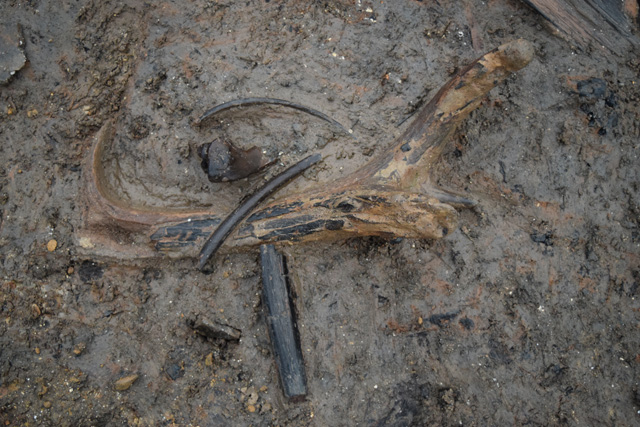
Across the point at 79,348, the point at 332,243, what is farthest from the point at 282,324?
the point at 79,348

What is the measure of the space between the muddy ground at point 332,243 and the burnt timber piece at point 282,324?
20cm

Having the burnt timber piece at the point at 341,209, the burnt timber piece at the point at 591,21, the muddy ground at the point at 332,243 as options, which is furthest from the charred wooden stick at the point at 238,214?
the burnt timber piece at the point at 591,21

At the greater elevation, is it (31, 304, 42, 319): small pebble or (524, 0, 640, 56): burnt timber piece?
(524, 0, 640, 56): burnt timber piece

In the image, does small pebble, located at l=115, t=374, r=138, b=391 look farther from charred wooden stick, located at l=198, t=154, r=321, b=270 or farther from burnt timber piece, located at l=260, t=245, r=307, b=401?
burnt timber piece, located at l=260, t=245, r=307, b=401

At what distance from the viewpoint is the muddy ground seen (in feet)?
12.5

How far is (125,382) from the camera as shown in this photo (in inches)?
152

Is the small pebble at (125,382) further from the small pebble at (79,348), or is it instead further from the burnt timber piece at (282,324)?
the burnt timber piece at (282,324)

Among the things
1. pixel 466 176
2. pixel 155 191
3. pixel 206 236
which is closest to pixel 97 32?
pixel 155 191

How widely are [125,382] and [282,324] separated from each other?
131 centimetres

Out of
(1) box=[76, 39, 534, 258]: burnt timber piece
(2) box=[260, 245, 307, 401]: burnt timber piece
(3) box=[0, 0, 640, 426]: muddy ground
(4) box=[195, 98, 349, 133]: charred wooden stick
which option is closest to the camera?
(1) box=[76, 39, 534, 258]: burnt timber piece

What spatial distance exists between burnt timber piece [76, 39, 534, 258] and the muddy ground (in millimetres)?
229

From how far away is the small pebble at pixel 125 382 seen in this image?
3854 mm

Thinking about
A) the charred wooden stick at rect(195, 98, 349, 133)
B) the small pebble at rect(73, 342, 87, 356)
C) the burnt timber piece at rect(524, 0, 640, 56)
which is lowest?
the small pebble at rect(73, 342, 87, 356)

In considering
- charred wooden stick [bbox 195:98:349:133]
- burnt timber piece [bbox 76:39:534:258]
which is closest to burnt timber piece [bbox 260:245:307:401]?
burnt timber piece [bbox 76:39:534:258]
